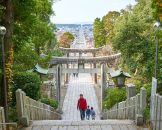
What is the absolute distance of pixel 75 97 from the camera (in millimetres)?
28609

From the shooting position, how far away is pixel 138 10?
27.7 meters

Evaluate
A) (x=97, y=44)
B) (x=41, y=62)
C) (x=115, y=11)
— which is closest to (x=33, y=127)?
(x=41, y=62)

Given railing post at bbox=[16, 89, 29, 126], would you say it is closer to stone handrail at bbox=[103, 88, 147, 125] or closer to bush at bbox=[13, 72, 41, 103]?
stone handrail at bbox=[103, 88, 147, 125]

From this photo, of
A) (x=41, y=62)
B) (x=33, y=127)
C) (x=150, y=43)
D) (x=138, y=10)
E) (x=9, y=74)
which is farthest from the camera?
(x=138, y=10)

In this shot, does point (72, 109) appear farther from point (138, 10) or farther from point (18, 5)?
point (18, 5)

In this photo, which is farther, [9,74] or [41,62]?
[41,62]

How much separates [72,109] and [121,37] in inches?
233

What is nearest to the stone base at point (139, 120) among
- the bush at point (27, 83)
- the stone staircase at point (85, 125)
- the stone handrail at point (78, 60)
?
the stone staircase at point (85, 125)

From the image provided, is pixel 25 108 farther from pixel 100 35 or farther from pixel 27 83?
pixel 100 35

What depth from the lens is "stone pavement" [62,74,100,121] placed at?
73.4 feet

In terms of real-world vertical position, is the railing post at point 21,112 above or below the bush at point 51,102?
above

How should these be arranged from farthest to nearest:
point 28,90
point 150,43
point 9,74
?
1. point 150,43
2. point 28,90
3. point 9,74

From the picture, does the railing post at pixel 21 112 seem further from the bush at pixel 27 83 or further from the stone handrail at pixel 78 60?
the stone handrail at pixel 78 60

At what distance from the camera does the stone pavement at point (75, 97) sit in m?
22.4
